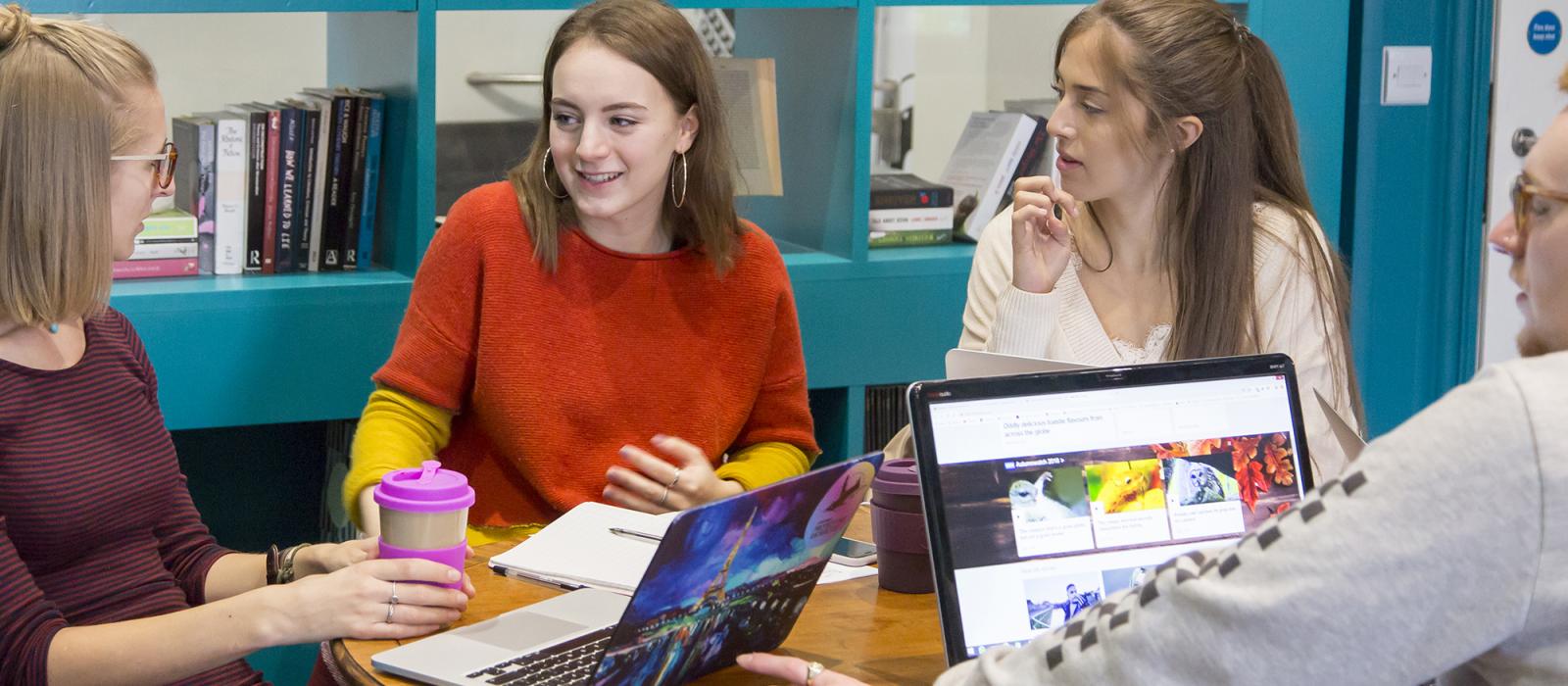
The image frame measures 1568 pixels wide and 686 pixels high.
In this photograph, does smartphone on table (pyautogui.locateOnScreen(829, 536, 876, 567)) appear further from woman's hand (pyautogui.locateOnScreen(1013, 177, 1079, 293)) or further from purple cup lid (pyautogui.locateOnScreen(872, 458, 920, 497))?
woman's hand (pyautogui.locateOnScreen(1013, 177, 1079, 293))

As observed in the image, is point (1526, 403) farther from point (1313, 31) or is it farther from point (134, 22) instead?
point (134, 22)

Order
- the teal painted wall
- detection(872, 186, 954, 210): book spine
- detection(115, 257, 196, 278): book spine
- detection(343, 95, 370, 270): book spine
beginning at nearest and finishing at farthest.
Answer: detection(115, 257, 196, 278): book spine, detection(343, 95, 370, 270): book spine, detection(872, 186, 954, 210): book spine, the teal painted wall

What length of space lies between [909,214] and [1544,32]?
1.54 m

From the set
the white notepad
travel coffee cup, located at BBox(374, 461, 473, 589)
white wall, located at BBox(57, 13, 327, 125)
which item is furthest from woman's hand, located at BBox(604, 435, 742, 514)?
white wall, located at BBox(57, 13, 327, 125)

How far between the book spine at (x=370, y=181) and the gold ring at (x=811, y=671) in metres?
1.63

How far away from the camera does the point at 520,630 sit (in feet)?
4.83

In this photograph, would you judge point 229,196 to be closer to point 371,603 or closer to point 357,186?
point 357,186

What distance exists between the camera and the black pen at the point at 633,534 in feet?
5.73

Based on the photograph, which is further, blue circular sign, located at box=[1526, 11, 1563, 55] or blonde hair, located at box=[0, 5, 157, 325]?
blue circular sign, located at box=[1526, 11, 1563, 55]

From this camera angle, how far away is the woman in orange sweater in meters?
2.09

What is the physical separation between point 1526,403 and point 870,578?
0.92 m

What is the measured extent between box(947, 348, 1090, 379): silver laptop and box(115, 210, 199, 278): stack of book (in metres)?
1.52

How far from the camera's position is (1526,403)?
861 mm

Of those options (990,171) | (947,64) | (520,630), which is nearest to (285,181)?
(990,171)
